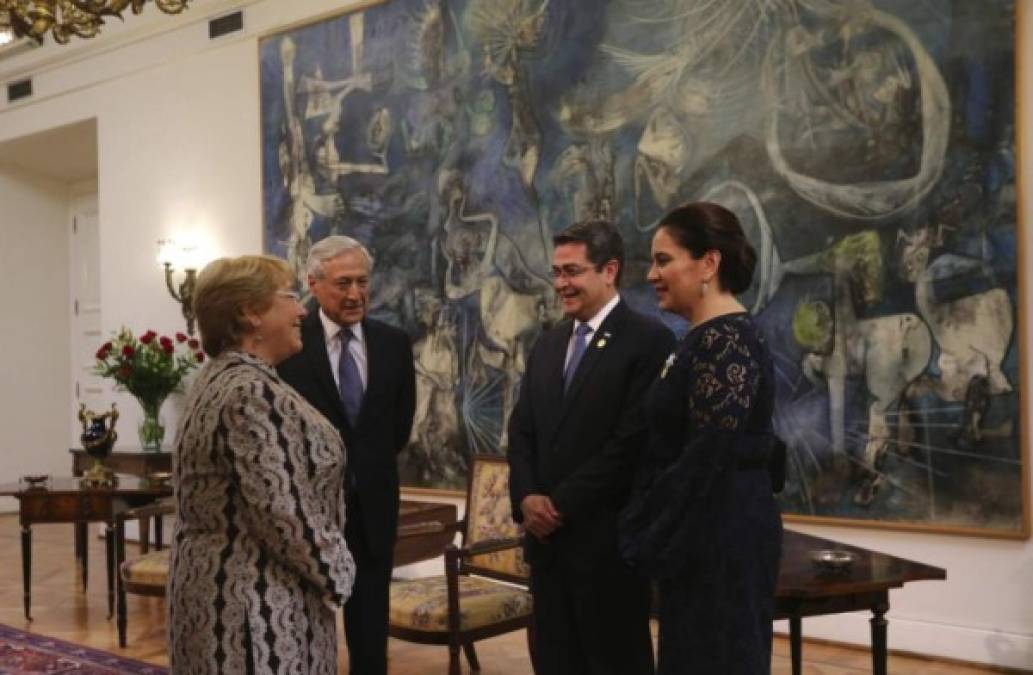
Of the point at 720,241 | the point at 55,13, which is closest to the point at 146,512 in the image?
the point at 55,13

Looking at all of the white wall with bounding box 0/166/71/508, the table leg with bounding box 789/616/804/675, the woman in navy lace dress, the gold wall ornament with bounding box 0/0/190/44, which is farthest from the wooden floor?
the white wall with bounding box 0/166/71/508

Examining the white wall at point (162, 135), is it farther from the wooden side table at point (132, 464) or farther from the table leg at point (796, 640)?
the table leg at point (796, 640)

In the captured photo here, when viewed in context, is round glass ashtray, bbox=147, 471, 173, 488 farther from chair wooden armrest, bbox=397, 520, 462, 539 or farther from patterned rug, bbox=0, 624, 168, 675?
chair wooden armrest, bbox=397, 520, 462, 539

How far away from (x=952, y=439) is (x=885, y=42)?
1984mm

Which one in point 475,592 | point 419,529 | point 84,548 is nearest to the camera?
point 475,592

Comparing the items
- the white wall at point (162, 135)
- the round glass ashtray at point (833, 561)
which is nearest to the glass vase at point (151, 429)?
the white wall at point (162, 135)

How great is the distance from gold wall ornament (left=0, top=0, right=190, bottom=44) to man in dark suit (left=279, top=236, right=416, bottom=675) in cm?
255

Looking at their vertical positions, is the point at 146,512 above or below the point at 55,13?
below

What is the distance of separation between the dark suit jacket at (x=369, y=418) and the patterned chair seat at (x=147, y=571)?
2392 millimetres

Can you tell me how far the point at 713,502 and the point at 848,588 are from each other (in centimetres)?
72

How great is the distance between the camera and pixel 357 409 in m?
3.50

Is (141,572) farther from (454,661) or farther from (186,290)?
(186,290)

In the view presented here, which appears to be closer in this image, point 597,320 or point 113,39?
point 597,320

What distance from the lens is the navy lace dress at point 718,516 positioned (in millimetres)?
2543
